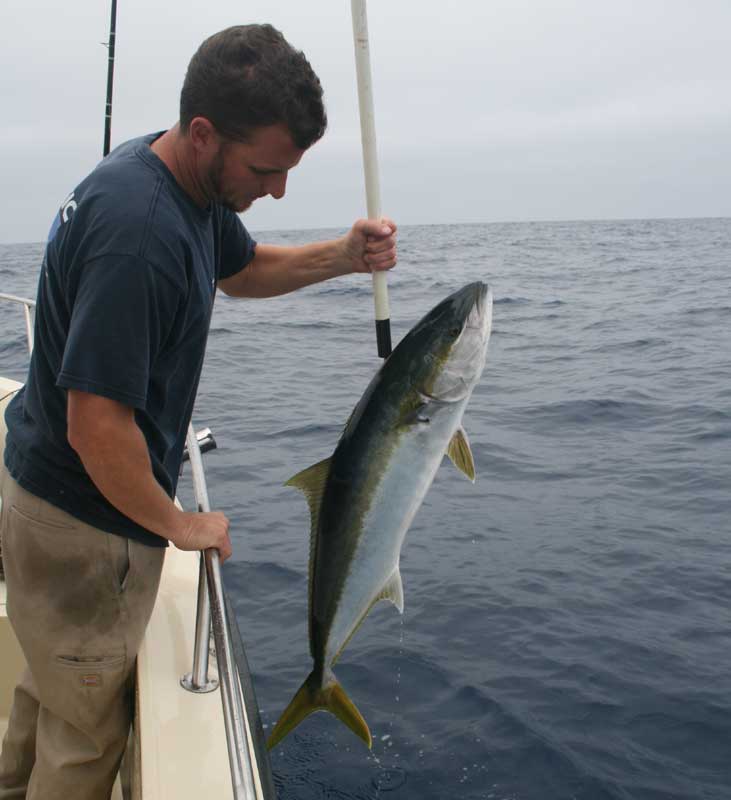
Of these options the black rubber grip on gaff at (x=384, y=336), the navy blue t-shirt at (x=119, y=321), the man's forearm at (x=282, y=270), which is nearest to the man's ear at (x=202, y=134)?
the navy blue t-shirt at (x=119, y=321)

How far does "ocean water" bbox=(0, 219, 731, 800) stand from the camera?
13.8 feet

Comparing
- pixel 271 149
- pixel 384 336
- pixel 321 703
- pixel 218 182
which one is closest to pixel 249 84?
pixel 271 149

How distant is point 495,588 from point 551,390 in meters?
5.83

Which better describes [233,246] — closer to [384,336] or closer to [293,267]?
[293,267]

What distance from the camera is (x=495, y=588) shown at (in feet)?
19.0

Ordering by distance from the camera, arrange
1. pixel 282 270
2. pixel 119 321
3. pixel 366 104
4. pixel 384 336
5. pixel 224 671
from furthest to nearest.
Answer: pixel 282 270 < pixel 384 336 < pixel 366 104 < pixel 224 671 < pixel 119 321

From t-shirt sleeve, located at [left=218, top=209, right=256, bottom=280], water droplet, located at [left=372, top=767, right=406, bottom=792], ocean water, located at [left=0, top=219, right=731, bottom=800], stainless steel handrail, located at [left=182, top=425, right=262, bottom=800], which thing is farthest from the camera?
ocean water, located at [left=0, top=219, right=731, bottom=800]

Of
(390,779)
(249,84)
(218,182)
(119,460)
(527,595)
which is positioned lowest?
(390,779)

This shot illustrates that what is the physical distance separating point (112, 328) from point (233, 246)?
1089 mm

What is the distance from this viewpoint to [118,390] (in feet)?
6.67

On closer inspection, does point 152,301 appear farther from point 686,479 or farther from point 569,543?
point 686,479

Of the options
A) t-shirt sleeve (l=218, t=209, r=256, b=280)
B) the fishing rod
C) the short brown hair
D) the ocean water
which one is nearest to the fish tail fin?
t-shirt sleeve (l=218, t=209, r=256, b=280)

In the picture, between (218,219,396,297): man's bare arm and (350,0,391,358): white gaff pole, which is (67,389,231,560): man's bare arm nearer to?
(350,0,391,358): white gaff pole

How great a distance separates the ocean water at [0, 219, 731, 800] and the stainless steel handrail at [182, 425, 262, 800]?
1761 mm
